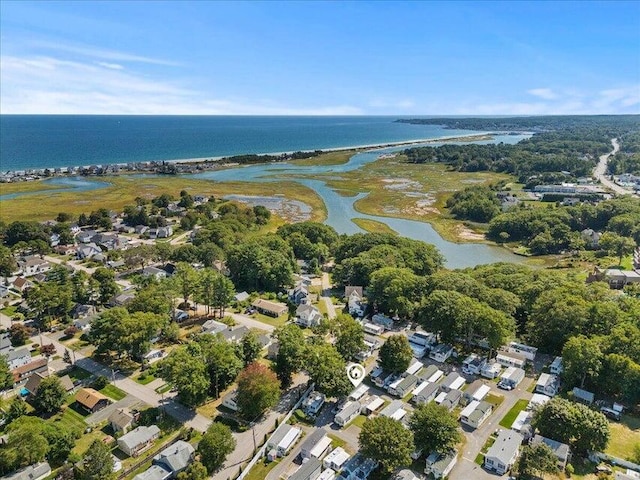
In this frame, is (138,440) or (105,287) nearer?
(138,440)

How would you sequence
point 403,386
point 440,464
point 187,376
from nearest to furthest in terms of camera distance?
point 440,464
point 187,376
point 403,386

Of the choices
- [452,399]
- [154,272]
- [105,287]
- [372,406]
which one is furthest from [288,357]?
[154,272]

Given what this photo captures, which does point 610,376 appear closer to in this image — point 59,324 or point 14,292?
point 59,324

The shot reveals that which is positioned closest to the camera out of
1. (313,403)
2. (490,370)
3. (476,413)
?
(476,413)

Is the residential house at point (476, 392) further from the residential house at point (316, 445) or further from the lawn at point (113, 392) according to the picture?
the lawn at point (113, 392)

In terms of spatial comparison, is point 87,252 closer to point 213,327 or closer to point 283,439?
point 213,327

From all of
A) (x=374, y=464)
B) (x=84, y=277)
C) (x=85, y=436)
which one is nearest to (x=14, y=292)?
(x=84, y=277)
